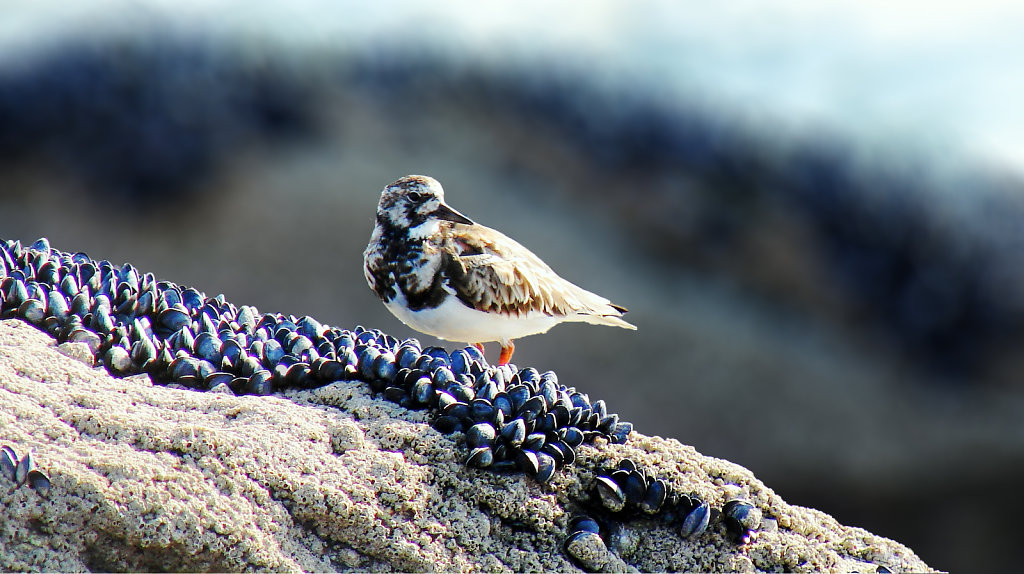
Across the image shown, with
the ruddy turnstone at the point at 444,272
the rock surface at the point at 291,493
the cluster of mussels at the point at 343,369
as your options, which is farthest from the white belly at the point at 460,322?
the rock surface at the point at 291,493

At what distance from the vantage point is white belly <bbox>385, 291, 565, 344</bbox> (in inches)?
186

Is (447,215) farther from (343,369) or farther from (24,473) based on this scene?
(24,473)

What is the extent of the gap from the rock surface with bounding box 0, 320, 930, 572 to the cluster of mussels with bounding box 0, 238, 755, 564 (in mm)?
79

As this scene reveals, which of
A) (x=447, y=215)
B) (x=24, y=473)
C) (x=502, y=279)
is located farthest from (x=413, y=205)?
(x=24, y=473)

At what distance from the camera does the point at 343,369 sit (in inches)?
140

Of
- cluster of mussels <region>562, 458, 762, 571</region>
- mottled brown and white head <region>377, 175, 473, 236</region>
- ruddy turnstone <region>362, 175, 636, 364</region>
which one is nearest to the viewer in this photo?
cluster of mussels <region>562, 458, 762, 571</region>

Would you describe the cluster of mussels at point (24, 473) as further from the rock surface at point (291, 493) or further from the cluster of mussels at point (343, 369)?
the cluster of mussels at point (343, 369)

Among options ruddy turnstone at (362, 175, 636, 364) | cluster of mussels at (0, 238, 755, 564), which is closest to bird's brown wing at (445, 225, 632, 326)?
ruddy turnstone at (362, 175, 636, 364)

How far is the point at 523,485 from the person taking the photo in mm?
3098

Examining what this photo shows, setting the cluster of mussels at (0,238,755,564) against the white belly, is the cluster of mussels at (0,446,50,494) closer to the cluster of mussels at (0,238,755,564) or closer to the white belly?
the cluster of mussels at (0,238,755,564)

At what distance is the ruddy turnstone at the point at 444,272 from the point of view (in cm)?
472

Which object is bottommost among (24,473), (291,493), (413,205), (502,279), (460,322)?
(24,473)

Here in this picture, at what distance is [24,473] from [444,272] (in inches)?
98.1

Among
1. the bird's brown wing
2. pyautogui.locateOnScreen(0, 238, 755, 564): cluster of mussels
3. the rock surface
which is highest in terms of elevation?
the bird's brown wing
